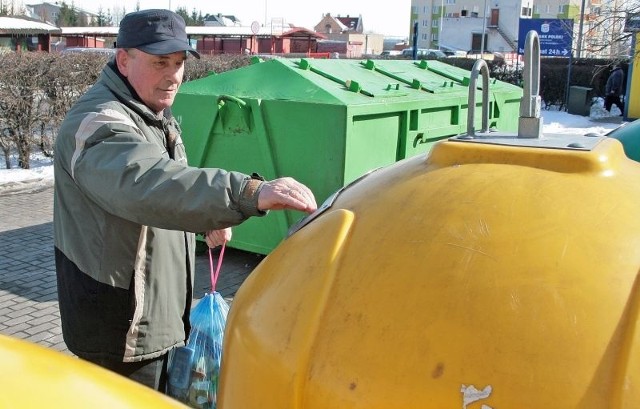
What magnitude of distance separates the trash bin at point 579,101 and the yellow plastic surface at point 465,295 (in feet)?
60.2

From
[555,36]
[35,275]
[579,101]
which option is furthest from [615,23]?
[35,275]

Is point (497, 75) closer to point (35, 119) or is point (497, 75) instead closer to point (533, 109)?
point (35, 119)

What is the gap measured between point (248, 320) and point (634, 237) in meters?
0.90

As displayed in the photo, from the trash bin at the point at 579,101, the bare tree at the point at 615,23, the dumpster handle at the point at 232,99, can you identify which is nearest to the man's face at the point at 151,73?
the dumpster handle at the point at 232,99

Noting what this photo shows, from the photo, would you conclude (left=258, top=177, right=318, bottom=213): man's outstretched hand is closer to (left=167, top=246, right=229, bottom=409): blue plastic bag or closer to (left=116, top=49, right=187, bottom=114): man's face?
(left=116, top=49, right=187, bottom=114): man's face

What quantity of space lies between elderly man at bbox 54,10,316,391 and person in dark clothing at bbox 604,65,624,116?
59.3 ft

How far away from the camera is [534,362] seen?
4.52 ft

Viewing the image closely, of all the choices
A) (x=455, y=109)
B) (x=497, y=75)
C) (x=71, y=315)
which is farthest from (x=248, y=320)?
(x=497, y=75)

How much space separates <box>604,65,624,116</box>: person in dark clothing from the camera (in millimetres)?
18438

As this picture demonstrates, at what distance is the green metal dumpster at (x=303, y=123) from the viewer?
5.45 meters

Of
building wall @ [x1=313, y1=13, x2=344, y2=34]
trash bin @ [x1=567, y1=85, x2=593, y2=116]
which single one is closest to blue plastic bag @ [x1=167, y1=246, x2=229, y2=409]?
trash bin @ [x1=567, y1=85, x2=593, y2=116]

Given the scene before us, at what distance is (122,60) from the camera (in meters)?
2.39

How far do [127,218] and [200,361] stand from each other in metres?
0.90

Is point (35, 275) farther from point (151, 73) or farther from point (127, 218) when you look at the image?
point (127, 218)
